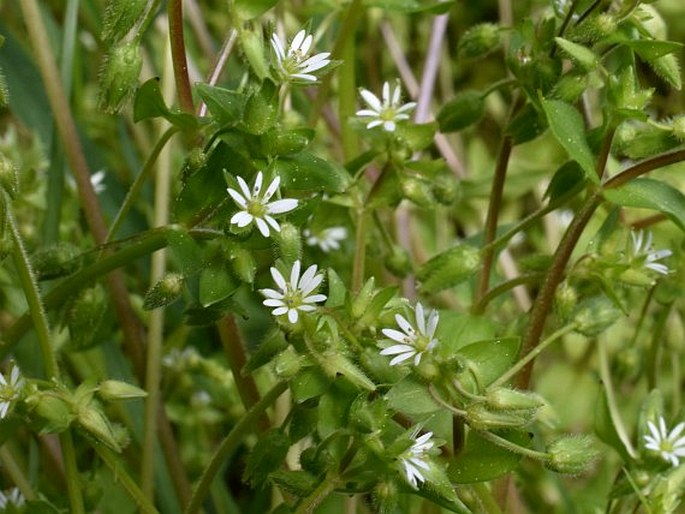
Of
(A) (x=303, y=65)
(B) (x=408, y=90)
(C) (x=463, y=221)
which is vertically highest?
(A) (x=303, y=65)

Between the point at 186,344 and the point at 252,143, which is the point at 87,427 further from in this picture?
the point at 186,344

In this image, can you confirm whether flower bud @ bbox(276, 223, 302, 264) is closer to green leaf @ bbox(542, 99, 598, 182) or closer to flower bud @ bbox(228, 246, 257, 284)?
flower bud @ bbox(228, 246, 257, 284)

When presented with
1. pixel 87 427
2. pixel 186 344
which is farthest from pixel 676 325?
pixel 87 427

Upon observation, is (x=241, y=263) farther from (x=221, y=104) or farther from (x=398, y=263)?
(x=398, y=263)

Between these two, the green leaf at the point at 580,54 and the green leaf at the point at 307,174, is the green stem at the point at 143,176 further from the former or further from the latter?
the green leaf at the point at 580,54

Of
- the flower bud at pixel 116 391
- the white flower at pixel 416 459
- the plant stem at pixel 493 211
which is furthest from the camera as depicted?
the plant stem at pixel 493 211

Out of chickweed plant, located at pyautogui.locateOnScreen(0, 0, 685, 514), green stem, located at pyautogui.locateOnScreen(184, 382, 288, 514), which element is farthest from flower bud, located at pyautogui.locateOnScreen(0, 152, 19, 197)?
green stem, located at pyautogui.locateOnScreen(184, 382, 288, 514)

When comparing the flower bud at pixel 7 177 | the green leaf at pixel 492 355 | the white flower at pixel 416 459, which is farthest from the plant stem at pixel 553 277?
the flower bud at pixel 7 177
